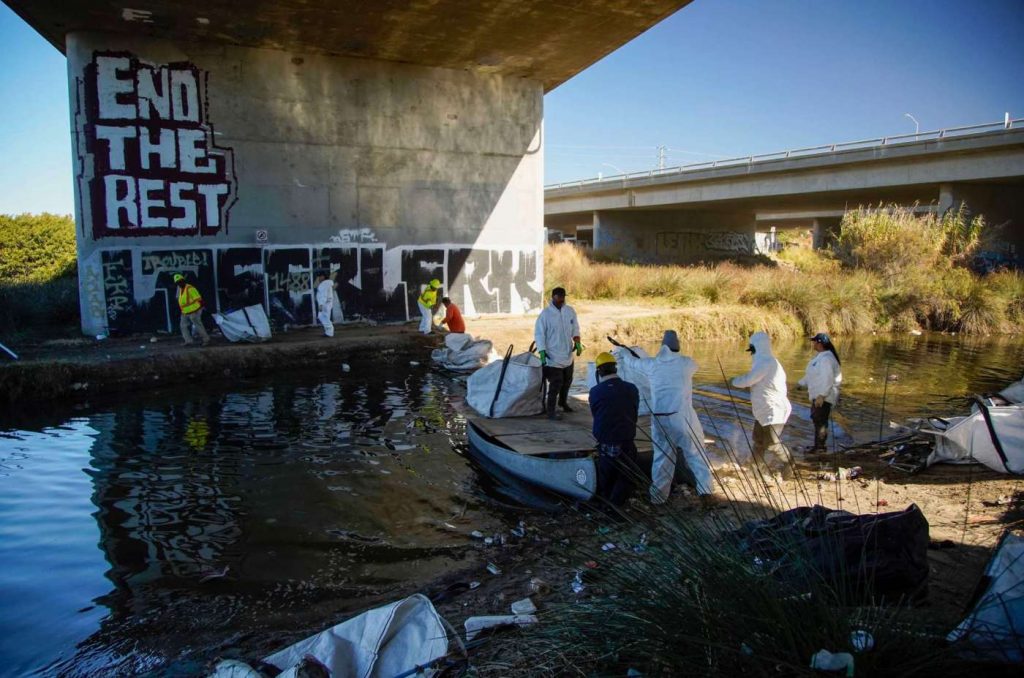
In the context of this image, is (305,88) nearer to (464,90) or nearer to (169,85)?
(169,85)

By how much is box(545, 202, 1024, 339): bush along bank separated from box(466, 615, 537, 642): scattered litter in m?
18.6

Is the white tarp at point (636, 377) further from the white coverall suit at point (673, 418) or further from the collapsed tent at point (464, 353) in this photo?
the collapsed tent at point (464, 353)

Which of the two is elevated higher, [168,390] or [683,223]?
[683,223]

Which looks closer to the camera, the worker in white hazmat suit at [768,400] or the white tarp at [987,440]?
the white tarp at [987,440]

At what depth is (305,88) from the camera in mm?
19016

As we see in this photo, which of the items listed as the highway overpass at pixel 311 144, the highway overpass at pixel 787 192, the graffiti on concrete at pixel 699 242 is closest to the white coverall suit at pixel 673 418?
the highway overpass at pixel 311 144

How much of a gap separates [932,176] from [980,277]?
6431 mm

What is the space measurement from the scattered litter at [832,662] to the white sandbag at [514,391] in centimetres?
827

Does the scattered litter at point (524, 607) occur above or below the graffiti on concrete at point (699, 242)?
below

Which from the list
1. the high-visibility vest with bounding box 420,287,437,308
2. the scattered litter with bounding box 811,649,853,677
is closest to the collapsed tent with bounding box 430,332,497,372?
the high-visibility vest with bounding box 420,287,437,308

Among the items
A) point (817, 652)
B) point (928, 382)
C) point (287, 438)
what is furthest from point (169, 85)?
point (928, 382)

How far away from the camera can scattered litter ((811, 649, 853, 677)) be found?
108 inches

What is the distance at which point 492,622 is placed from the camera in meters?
4.79

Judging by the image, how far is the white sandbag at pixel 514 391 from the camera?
433 inches
